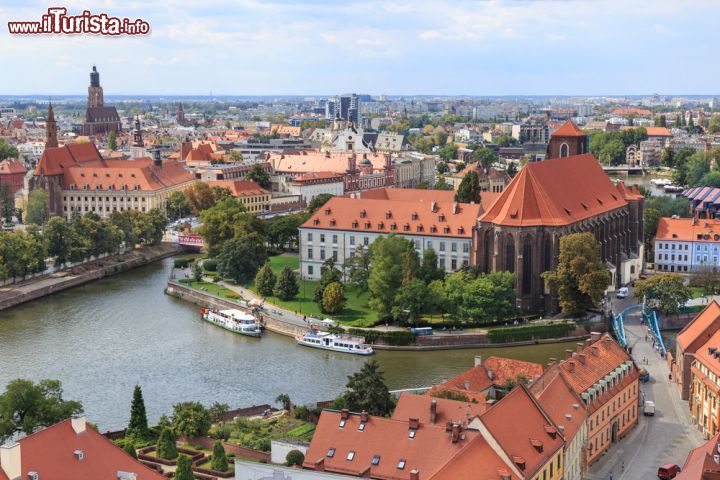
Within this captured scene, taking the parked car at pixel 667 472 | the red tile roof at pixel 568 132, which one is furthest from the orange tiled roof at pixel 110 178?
the parked car at pixel 667 472

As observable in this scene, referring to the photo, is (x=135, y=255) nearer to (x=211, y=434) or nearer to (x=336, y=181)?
(x=336, y=181)

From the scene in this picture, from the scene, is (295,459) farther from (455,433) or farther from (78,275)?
(78,275)

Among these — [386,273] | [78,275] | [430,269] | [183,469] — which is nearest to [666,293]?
[430,269]

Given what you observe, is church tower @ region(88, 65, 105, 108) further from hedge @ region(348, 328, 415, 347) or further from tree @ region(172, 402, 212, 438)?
tree @ region(172, 402, 212, 438)

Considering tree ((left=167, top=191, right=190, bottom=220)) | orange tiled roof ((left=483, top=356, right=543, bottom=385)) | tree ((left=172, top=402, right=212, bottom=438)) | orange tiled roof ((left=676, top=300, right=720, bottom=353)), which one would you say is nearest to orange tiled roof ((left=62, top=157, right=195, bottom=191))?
tree ((left=167, top=191, right=190, bottom=220))

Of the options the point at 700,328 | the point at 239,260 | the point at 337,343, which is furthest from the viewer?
the point at 239,260

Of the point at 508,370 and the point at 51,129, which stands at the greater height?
the point at 51,129
